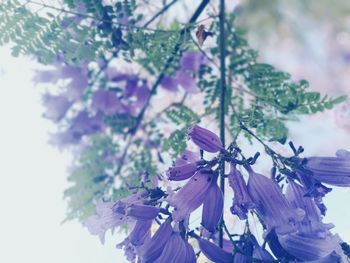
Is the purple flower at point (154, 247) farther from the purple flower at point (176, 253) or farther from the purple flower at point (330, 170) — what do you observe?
the purple flower at point (330, 170)

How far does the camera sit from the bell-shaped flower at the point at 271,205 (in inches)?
29.3

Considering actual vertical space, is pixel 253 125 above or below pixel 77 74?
below

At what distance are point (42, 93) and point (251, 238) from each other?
1097 mm

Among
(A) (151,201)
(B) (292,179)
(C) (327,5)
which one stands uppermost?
(C) (327,5)

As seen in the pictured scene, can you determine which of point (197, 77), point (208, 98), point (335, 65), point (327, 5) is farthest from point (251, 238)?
point (335, 65)

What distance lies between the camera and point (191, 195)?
2.51 ft

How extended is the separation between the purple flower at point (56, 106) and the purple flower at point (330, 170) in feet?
3.33

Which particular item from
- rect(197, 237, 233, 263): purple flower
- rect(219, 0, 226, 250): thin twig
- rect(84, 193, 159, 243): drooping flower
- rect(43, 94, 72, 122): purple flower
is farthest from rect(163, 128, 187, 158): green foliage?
rect(43, 94, 72, 122): purple flower

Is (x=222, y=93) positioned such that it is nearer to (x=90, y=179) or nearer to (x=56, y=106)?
(x=90, y=179)

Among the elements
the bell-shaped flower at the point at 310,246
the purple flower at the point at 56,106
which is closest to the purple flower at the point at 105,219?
the bell-shaped flower at the point at 310,246

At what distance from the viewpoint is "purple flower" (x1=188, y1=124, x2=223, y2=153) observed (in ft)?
2.56

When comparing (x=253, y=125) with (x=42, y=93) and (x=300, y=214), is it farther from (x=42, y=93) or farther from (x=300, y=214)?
(x=42, y=93)

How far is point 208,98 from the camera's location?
1.32m

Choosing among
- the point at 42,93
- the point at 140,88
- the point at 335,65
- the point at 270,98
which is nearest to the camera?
the point at 270,98
